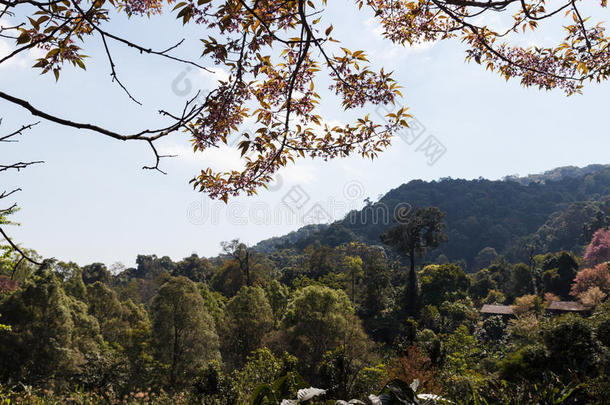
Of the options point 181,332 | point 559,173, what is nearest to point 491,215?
point 181,332

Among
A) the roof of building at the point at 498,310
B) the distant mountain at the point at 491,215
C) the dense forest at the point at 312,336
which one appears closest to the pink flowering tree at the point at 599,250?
the dense forest at the point at 312,336

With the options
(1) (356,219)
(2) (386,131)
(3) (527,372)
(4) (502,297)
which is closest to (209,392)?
(3) (527,372)

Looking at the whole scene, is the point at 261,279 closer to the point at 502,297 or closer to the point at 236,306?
the point at 236,306

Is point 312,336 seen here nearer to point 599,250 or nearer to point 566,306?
point 566,306

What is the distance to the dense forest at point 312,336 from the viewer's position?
712 cm

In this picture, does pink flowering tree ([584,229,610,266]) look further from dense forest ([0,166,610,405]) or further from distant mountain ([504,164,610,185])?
distant mountain ([504,164,610,185])

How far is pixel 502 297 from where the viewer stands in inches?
1303

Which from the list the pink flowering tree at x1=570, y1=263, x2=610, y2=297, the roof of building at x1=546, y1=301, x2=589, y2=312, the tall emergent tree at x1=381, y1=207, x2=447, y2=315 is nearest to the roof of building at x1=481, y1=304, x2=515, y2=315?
the roof of building at x1=546, y1=301, x2=589, y2=312

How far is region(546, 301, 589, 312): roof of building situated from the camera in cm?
2392

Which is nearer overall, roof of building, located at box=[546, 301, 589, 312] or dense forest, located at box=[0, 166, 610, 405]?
dense forest, located at box=[0, 166, 610, 405]

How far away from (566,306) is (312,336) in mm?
19188

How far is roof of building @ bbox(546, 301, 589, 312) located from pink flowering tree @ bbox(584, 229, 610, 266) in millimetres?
10629

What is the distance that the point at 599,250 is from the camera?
32.9m

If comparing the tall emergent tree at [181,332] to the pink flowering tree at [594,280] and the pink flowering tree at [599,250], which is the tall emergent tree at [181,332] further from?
the pink flowering tree at [599,250]
